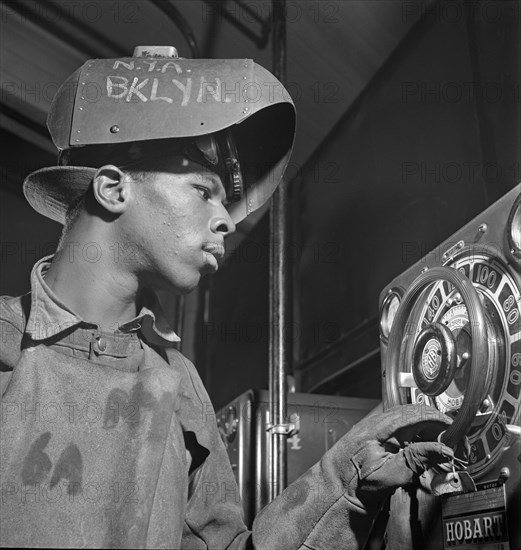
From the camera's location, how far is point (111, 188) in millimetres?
1274

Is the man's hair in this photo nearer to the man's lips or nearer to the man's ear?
the man's ear

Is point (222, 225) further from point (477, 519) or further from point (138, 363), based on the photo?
point (477, 519)

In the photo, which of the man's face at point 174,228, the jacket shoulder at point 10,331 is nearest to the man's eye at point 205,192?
the man's face at point 174,228

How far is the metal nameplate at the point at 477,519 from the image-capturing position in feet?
3.74

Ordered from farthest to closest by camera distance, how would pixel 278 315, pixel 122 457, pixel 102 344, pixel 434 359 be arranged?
pixel 278 315, pixel 434 359, pixel 102 344, pixel 122 457

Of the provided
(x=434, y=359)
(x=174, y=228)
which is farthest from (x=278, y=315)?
(x=174, y=228)

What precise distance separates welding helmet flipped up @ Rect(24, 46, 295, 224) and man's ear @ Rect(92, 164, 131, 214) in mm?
28

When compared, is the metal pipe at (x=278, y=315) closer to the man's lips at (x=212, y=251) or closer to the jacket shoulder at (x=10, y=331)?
the man's lips at (x=212, y=251)

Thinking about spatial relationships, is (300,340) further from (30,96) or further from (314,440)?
(30,96)

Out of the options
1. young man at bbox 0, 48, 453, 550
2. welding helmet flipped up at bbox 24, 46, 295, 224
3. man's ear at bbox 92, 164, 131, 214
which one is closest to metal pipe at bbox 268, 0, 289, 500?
young man at bbox 0, 48, 453, 550

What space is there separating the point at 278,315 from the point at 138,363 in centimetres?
79

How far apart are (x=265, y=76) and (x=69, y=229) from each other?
0.46 meters

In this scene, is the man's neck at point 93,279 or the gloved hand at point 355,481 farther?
the man's neck at point 93,279

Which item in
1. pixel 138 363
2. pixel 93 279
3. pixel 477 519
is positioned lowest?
pixel 477 519
